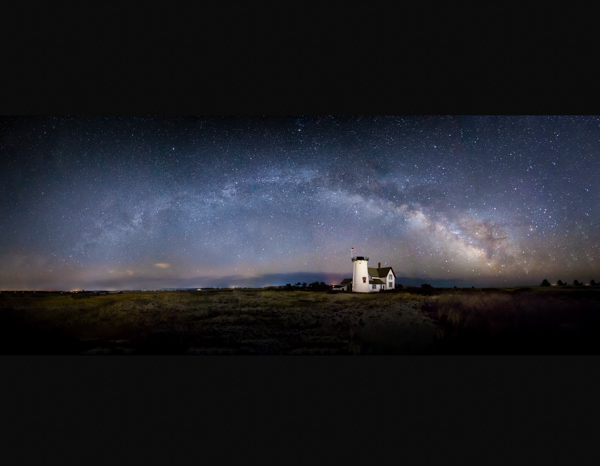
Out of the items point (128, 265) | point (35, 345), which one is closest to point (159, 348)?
point (128, 265)

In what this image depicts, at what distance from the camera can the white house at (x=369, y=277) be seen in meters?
8.83

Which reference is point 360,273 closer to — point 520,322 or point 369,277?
point 369,277

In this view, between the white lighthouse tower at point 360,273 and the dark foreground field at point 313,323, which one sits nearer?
the dark foreground field at point 313,323

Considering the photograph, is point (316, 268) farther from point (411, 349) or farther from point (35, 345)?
point (35, 345)

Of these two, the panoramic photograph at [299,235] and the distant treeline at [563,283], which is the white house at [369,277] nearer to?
the panoramic photograph at [299,235]

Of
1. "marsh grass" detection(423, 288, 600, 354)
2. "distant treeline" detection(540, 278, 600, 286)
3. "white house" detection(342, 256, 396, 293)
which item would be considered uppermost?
"white house" detection(342, 256, 396, 293)

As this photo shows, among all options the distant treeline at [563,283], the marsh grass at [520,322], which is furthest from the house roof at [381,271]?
the distant treeline at [563,283]

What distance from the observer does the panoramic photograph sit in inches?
341

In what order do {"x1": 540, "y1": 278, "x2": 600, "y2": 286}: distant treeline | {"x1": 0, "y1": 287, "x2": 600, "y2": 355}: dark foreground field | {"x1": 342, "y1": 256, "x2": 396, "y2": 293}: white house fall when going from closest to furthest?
{"x1": 0, "y1": 287, "x2": 600, "y2": 355}: dark foreground field → {"x1": 540, "y1": 278, "x2": 600, "y2": 286}: distant treeline → {"x1": 342, "y1": 256, "x2": 396, "y2": 293}: white house

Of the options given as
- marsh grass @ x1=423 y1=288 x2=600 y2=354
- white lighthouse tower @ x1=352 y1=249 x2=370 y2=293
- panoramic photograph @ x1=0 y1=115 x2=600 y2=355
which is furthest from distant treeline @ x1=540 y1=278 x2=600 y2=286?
white lighthouse tower @ x1=352 y1=249 x2=370 y2=293

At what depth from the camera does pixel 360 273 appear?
895cm

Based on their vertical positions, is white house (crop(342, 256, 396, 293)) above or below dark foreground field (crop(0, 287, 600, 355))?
above

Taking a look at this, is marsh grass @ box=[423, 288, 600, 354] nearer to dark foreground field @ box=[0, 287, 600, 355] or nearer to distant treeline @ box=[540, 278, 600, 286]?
dark foreground field @ box=[0, 287, 600, 355]

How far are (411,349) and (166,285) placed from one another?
542cm
